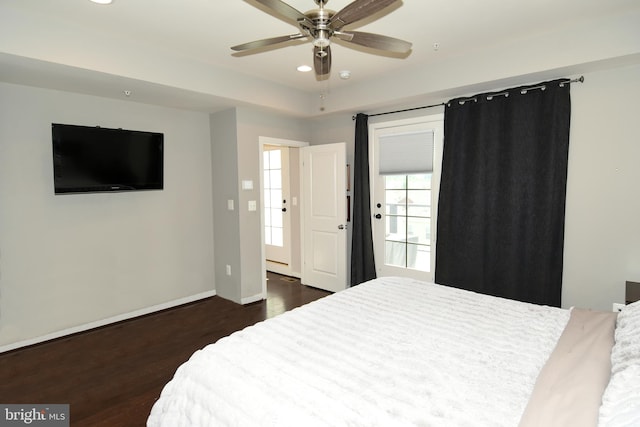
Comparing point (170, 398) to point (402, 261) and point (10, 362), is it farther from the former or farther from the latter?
point (402, 261)

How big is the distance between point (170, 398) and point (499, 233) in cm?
313

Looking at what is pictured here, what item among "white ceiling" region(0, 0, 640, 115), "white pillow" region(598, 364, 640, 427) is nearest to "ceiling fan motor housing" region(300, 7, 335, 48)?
"white ceiling" region(0, 0, 640, 115)

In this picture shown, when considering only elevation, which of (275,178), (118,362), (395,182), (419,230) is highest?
(275,178)

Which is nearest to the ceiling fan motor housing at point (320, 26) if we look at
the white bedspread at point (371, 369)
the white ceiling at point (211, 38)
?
the white ceiling at point (211, 38)

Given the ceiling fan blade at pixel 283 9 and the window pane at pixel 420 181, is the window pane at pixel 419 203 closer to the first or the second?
the window pane at pixel 420 181

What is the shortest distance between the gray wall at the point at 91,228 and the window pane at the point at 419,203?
2570 millimetres

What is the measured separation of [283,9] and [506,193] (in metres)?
2.69

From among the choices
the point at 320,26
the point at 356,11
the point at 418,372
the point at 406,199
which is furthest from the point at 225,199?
the point at 418,372

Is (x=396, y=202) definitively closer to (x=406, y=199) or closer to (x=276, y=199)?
(x=406, y=199)

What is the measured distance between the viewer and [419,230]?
4.11 meters

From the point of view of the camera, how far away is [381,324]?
187 centimetres

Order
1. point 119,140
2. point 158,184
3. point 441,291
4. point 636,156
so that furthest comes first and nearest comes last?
point 158,184, point 119,140, point 636,156, point 441,291

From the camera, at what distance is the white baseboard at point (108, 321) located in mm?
3228

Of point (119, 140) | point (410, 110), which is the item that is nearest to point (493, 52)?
point (410, 110)
